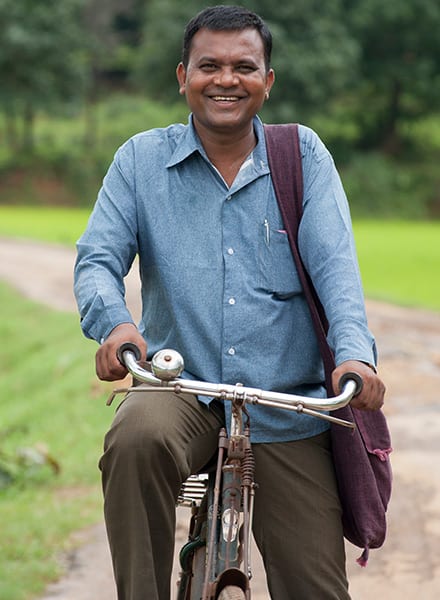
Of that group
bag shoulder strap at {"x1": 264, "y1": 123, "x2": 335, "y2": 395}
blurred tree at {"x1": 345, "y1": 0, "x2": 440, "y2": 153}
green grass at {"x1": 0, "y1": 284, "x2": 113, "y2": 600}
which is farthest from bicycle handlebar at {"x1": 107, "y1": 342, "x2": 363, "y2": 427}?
blurred tree at {"x1": 345, "y1": 0, "x2": 440, "y2": 153}

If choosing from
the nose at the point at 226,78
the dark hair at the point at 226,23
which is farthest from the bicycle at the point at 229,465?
the dark hair at the point at 226,23

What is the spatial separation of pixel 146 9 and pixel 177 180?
4443cm

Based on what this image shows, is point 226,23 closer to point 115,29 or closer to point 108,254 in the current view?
point 108,254

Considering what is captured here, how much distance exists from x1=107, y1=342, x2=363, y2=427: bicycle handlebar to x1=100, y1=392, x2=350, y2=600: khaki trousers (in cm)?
19

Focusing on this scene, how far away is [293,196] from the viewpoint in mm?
3311

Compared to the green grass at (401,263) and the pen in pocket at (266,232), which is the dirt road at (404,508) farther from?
the green grass at (401,263)

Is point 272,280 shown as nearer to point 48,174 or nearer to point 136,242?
point 136,242

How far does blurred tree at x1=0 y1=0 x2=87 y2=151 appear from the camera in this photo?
39.9 m

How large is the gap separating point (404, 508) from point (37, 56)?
119 ft

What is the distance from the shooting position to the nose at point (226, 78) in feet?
10.5

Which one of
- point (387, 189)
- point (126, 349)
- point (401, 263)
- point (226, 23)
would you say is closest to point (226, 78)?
point (226, 23)

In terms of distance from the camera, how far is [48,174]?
39625 mm

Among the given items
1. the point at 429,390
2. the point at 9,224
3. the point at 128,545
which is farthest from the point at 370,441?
the point at 9,224

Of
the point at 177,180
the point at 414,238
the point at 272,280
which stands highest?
the point at 414,238
